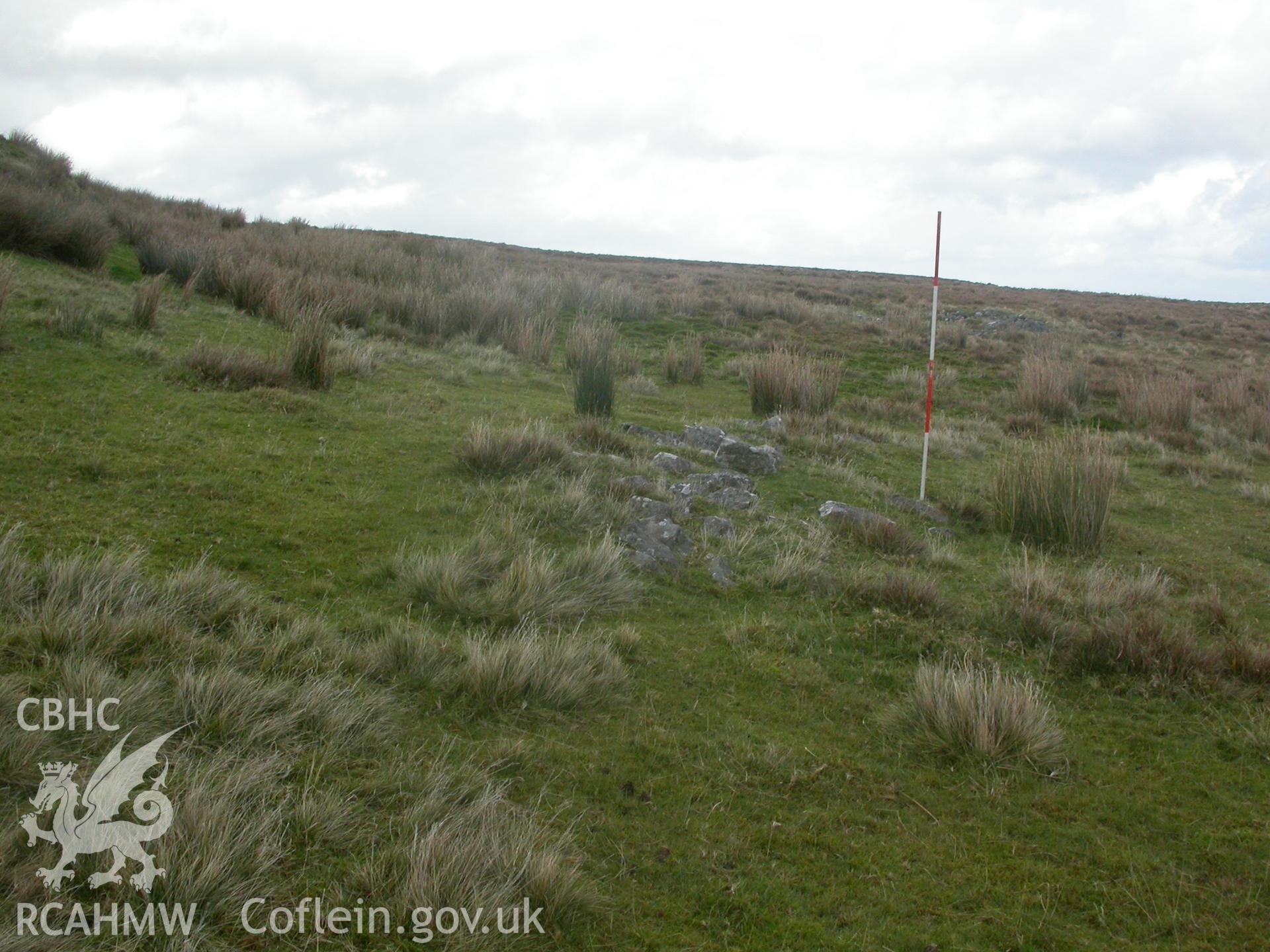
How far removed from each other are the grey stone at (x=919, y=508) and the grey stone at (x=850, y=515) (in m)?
0.69

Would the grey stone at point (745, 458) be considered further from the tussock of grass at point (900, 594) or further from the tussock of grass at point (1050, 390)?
the tussock of grass at point (1050, 390)

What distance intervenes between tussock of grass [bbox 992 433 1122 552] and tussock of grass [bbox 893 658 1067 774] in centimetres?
394

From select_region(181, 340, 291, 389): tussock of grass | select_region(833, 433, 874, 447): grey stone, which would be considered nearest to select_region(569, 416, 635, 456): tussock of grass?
select_region(181, 340, 291, 389): tussock of grass

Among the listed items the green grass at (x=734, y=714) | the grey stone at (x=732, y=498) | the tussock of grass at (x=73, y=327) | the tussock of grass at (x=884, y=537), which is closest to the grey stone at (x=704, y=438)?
the green grass at (x=734, y=714)

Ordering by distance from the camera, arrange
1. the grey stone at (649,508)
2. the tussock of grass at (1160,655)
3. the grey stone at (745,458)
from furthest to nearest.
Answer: the grey stone at (745,458), the grey stone at (649,508), the tussock of grass at (1160,655)

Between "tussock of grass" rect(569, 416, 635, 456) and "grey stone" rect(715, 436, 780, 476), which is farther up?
"tussock of grass" rect(569, 416, 635, 456)

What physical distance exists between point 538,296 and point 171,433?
13.2 m

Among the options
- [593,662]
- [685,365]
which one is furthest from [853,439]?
[593,662]

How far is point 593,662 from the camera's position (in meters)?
4.44

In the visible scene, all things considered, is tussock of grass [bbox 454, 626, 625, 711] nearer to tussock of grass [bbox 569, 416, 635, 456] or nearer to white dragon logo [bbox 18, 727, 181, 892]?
white dragon logo [bbox 18, 727, 181, 892]

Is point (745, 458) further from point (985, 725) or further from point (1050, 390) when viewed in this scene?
point (1050, 390)

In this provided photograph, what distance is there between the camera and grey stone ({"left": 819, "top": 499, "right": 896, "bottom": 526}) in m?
7.41

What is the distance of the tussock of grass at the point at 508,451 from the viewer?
23.8 ft

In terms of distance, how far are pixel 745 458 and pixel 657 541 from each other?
9.18 ft
